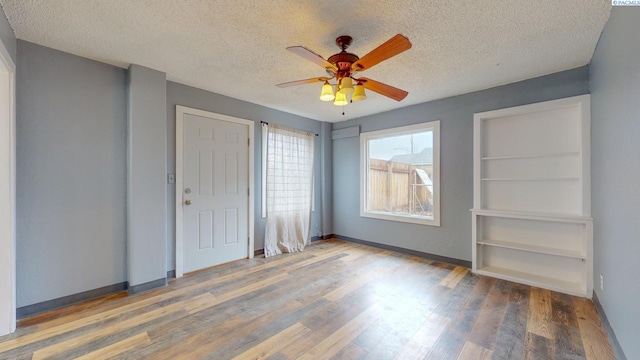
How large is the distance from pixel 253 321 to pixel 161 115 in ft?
7.77

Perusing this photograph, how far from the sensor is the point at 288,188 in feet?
14.6

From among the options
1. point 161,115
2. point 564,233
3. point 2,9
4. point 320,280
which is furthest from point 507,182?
point 2,9

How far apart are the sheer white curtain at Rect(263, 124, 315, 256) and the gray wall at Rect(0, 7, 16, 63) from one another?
2631 millimetres

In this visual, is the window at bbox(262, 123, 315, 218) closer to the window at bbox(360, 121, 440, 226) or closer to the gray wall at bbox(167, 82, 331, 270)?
the gray wall at bbox(167, 82, 331, 270)

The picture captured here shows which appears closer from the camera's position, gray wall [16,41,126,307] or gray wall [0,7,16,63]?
gray wall [0,7,16,63]

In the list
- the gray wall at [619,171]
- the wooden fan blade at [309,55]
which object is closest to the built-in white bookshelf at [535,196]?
the gray wall at [619,171]

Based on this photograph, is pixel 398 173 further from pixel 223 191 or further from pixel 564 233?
pixel 223 191

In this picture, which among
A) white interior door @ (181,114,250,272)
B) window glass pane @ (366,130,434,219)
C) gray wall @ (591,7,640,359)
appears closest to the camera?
gray wall @ (591,7,640,359)

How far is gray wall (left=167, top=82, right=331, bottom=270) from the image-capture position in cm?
316

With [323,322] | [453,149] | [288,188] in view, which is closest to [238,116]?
[288,188]

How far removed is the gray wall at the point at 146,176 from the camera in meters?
2.71

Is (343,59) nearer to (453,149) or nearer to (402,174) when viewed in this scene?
(453,149)

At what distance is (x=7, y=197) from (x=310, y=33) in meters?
2.68

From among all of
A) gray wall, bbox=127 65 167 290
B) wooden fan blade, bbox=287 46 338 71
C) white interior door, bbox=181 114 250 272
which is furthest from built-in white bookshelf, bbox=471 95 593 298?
gray wall, bbox=127 65 167 290
